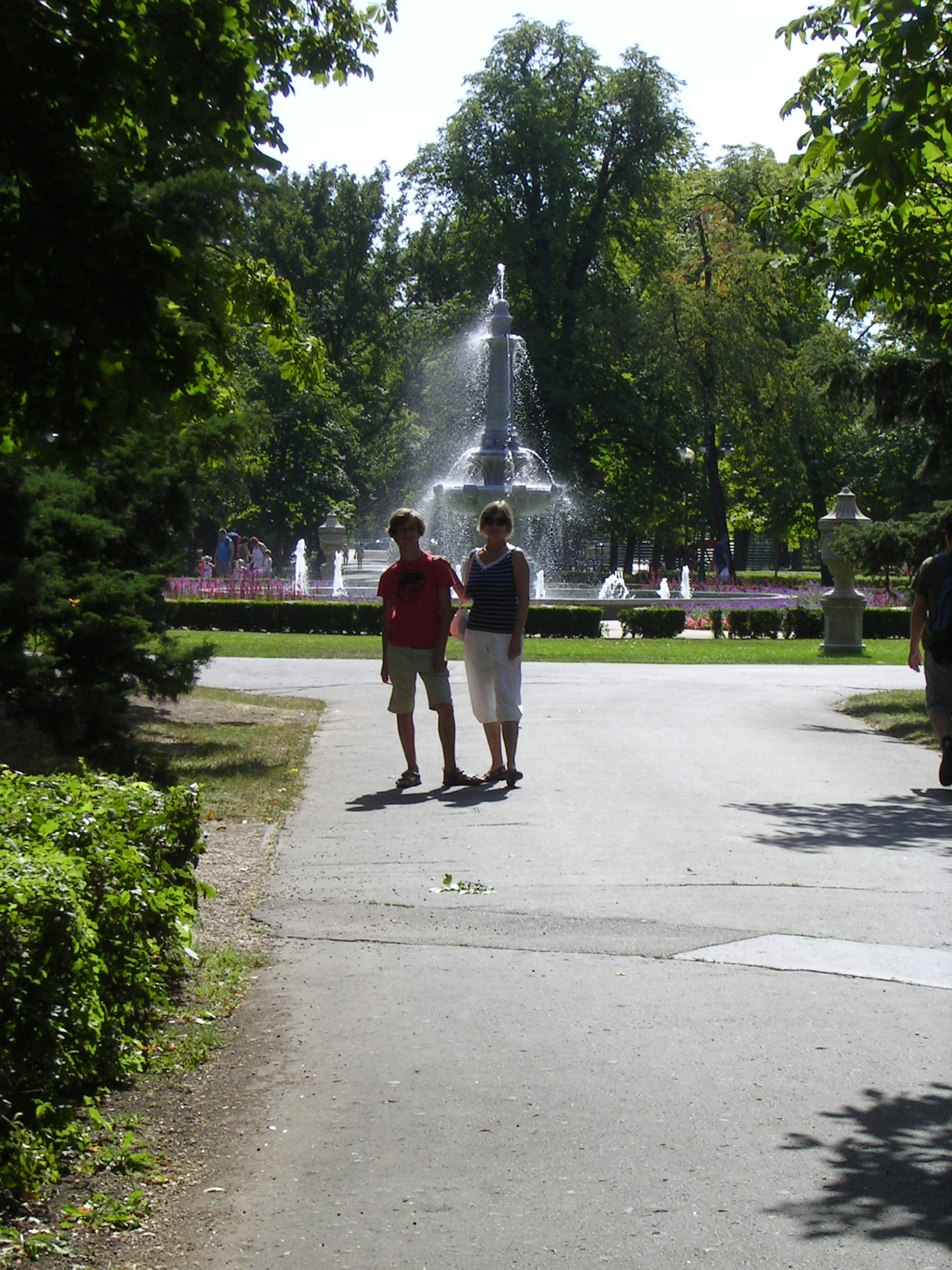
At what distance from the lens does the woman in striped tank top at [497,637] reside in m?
10.6

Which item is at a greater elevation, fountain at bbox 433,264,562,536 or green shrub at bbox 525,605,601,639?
fountain at bbox 433,264,562,536

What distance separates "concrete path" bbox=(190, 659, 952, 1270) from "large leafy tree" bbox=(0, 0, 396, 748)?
1897mm

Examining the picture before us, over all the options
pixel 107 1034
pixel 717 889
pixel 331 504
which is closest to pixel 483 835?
pixel 717 889

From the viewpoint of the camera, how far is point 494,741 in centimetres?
1058

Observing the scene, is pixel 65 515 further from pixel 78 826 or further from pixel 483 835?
pixel 78 826

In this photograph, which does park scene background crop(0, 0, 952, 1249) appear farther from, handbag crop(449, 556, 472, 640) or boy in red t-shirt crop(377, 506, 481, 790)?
handbag crop(449, 556, 472, 640)

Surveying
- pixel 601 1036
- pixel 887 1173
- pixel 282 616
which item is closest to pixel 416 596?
pixel 601 1036

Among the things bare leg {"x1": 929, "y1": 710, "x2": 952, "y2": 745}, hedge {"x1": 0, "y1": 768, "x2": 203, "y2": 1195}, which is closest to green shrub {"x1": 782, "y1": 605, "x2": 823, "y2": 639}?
bare leg {"x1": 929, "y1": 710, "x2": 952, "y2": 745}

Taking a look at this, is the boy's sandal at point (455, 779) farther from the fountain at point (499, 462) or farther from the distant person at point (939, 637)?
the fountain at point (499, 462)

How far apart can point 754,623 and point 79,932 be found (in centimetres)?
2885

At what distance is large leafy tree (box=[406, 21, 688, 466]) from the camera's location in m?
49.6

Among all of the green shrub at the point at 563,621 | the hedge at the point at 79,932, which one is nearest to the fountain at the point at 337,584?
the green shrub at the point at 563,621

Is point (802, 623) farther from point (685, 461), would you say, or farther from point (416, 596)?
point (416, 596)

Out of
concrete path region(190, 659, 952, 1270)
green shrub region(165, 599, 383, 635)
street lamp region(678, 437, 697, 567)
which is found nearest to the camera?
concrete path region(190, 659, 952, 1270)
